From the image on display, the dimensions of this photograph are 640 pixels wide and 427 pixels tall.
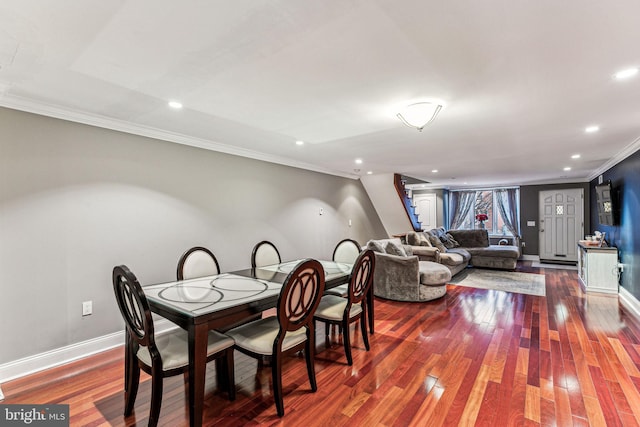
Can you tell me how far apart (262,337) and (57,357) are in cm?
201

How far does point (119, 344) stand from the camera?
303 cm

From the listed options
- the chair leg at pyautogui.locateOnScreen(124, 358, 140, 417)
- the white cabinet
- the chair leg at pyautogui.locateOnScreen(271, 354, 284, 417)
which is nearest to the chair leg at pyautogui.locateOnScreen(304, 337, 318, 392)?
the chair leg at pyautogui.locateOnScreen(271, 354, 284, 417)

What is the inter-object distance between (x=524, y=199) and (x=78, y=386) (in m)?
10.3

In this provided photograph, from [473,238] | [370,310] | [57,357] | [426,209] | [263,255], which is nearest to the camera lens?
[57,357]

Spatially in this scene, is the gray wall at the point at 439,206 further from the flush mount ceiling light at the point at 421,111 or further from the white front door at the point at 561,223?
the flush mount ceiling light at the point at 421,111

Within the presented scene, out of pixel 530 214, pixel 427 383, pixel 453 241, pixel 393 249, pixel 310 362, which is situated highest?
pixel 530 214

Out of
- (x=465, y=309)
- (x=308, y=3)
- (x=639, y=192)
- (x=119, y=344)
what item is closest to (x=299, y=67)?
(x=308, y=3)

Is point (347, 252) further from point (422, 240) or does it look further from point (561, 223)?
point (561, 223)

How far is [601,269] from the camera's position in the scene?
4.93 metres

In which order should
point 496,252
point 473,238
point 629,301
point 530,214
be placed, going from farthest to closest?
point 530,214
point 473,238
point 496,252
point 629,301

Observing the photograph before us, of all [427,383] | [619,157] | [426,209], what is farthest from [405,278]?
[426,209]

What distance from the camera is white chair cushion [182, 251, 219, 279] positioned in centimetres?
289

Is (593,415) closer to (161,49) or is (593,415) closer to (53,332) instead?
(161,49)

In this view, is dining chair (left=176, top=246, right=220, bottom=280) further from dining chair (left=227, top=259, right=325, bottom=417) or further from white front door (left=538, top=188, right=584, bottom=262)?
white front door (left=538, top=188, right=584, bottom=262)
